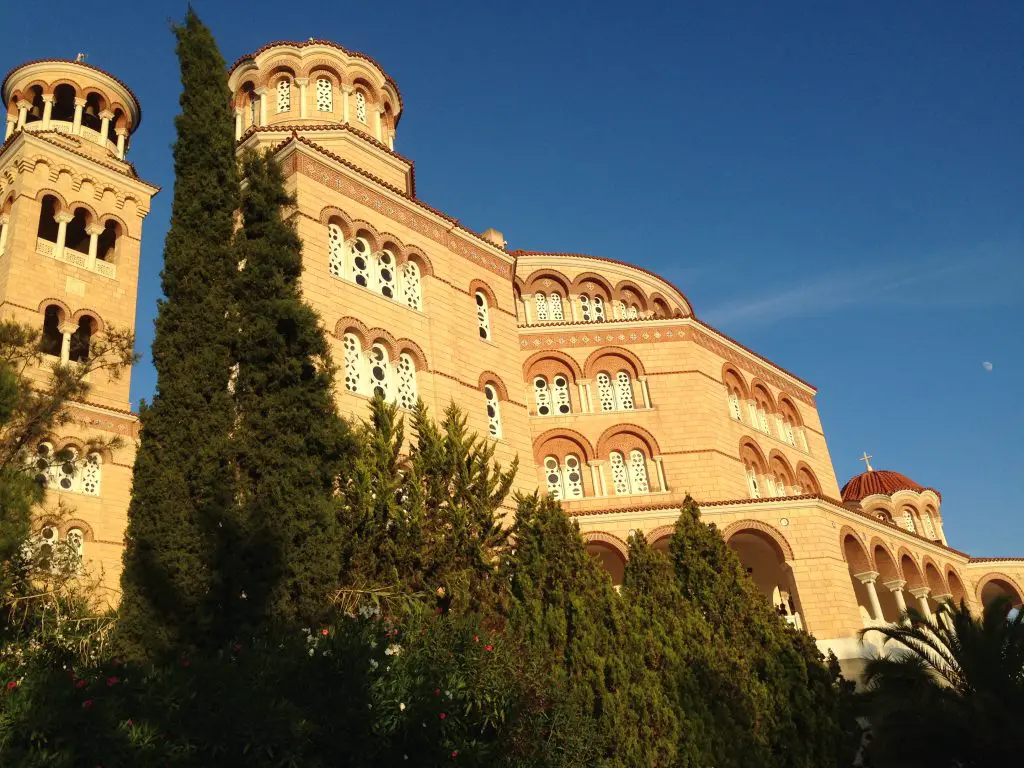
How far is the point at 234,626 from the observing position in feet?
36.3

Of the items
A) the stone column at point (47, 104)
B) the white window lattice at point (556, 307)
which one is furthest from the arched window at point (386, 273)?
the stone column at point (47, 104)

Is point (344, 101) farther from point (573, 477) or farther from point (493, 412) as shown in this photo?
point (573, 477)

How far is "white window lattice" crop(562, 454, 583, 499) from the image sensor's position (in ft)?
82.8

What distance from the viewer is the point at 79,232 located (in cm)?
2706

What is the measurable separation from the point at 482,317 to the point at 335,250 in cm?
454

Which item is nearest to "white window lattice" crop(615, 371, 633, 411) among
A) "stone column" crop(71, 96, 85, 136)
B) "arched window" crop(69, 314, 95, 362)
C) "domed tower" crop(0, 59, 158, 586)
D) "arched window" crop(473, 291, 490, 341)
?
"arched window" crop(473, 291, 490, 341)

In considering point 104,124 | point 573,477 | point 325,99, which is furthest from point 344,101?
point 573,477

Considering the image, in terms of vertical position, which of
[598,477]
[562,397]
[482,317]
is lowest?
[598,477]

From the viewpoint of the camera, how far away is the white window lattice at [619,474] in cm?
2525

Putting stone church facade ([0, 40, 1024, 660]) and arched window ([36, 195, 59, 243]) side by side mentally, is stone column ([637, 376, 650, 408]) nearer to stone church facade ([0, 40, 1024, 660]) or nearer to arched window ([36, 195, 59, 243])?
stone church facade ([0, 40, 1024, 660])

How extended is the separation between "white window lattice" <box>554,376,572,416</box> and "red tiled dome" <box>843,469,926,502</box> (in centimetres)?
1700

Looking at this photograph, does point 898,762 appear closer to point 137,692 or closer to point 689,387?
point 137,692

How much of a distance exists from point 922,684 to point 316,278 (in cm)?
1272

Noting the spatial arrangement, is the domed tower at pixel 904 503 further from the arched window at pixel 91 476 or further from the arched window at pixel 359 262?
the arched window at pixel 91 476
